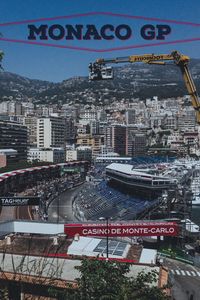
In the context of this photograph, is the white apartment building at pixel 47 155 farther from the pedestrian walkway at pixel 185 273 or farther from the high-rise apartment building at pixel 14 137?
the pedestrian walkway at pixel 185 273

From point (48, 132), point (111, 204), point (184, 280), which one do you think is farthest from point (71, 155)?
point (184, 280)

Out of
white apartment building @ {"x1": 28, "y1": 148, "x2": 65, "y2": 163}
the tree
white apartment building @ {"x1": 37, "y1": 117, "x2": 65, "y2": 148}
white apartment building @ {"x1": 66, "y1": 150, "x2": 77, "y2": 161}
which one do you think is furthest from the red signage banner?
white apartment building @ {"x1": 37, "y1": 117, "x2": 65, "y2": 148}

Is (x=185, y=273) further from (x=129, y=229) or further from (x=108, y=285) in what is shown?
(x=108, y=285)

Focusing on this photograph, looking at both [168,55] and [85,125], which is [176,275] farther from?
[85,125]

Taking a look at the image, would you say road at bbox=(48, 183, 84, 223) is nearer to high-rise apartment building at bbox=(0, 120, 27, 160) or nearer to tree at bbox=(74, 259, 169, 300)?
tree at bbox=(74, 259, 169, 300)

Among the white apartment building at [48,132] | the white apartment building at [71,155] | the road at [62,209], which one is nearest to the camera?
the road at [62,209]

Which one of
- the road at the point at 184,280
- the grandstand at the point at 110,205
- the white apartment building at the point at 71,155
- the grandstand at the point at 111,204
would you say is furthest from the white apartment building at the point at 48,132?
the road at the point at 184,280

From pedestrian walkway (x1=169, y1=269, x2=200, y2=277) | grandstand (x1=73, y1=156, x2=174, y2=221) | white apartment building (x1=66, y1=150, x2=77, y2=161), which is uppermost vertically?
white apartment building (x1=66, y1=150, x2=77, y2=161)

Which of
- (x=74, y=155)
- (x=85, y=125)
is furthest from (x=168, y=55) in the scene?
(x=85, y=125)
